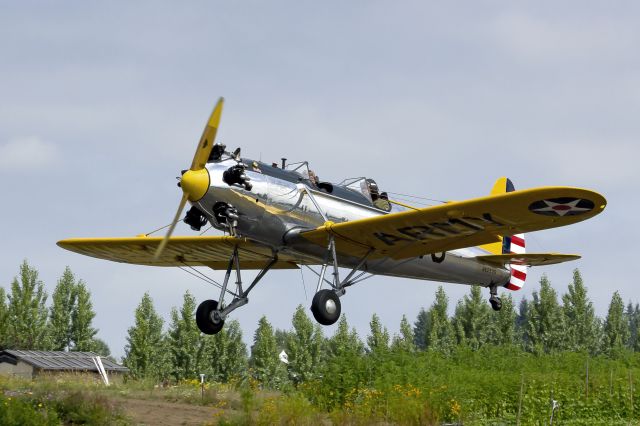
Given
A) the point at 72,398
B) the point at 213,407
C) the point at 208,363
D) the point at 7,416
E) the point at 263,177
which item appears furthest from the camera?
the point at 208,363

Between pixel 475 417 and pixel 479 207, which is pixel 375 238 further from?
pixel 475 417

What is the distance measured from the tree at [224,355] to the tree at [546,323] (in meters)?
15.6

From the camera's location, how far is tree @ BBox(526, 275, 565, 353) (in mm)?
49344

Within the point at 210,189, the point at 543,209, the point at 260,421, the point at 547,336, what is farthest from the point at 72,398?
the point at 547,336

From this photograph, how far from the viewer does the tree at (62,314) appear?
48688 mm

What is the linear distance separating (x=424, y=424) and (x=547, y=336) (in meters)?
33.4

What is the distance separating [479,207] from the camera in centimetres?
1600

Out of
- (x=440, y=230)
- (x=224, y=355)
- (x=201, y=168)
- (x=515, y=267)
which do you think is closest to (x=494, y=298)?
(x=515, y=267)

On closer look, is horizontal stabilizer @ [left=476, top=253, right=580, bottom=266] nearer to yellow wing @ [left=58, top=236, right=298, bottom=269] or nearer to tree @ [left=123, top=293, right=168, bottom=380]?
yellow wing @ [left=58, top=236, right=298, bottom=269]

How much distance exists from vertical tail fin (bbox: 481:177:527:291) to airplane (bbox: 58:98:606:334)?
3985 mm

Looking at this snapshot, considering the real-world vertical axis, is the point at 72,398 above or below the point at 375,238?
below

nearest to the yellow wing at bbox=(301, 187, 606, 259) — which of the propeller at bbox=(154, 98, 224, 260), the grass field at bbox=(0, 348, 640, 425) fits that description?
the propeller at bbox=(154, 98, 224, 260)

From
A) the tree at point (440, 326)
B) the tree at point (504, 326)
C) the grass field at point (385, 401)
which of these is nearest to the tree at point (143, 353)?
the tree at point (440, 326)

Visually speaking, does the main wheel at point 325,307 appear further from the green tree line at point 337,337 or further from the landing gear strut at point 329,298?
the green tree line at point 337,337
